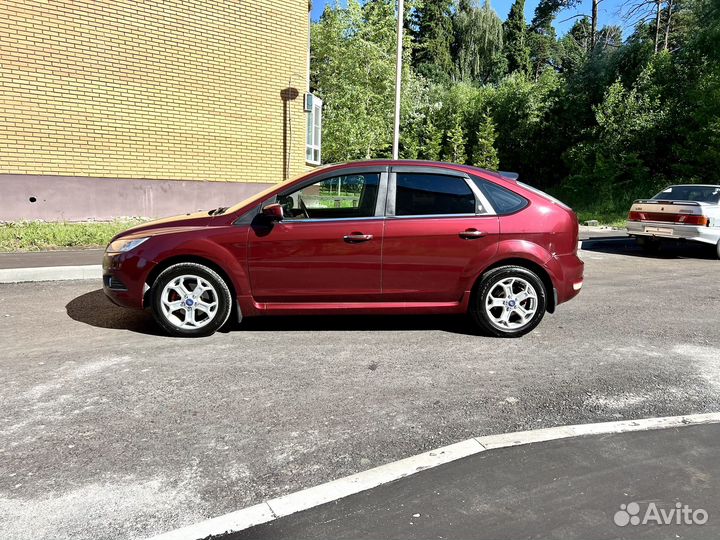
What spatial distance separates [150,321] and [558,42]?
6191 centimetres

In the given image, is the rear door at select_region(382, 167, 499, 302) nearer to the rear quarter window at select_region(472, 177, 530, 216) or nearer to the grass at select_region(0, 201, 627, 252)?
the rear quarter window at select_region(472, 177, 530, 216)

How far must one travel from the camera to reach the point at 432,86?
40031mm

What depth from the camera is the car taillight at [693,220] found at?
34.8ft

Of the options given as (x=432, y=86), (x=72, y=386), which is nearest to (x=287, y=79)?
(x=72, y=386)

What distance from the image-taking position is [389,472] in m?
2.79

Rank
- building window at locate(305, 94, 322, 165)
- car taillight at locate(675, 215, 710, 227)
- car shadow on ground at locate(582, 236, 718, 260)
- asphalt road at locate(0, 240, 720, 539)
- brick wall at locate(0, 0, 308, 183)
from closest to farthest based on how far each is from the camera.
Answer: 1. asphalt road at locate(0, 240, 720, 539)
2. car taillight at locate(675, 215, 710, 227)
3. brick wall at locate(0, 0, 308, 183)
4. car shadow on ground at locate(582, 236, 718, 260)
5. building window at locate(305, 94, 322, 165)

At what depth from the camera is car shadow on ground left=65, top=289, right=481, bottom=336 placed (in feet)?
18.2

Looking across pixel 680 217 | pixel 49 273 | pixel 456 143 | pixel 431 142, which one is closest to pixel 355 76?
pixel 431 142

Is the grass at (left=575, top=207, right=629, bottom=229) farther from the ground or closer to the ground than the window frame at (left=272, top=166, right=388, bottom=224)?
closer to the ground

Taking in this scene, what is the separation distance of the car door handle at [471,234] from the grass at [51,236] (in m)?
7.71

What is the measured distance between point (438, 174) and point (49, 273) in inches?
227

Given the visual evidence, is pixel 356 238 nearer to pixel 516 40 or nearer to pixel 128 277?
pixel 128 277

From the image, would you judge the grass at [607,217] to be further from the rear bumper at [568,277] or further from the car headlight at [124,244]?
the car headlight at [124,244]

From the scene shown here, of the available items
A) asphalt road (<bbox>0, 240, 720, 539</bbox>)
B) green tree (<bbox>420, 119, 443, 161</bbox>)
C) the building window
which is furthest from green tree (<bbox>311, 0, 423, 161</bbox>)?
asphalt road (<bbox>0, 240, 720, 539</bbox>)
